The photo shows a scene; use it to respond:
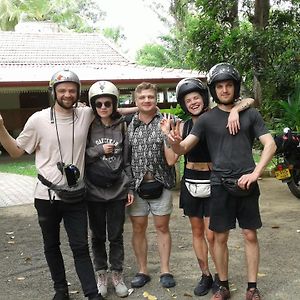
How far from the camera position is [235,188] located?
12.2 feet

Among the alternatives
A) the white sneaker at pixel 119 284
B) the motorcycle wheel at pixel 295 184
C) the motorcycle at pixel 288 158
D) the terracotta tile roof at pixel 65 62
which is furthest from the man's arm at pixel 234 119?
the terracotta tile roof at pixel 65 62

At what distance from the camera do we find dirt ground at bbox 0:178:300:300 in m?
4.32

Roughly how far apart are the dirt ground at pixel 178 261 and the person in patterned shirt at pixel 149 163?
666mm

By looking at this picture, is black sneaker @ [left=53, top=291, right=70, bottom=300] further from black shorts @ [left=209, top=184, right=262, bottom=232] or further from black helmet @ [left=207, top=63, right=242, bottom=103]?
black helmet @ [left=207, top=63, right=242, bottom=103]

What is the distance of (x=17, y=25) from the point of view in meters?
32.4

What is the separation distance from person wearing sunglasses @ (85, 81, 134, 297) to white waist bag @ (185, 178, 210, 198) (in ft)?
1.65

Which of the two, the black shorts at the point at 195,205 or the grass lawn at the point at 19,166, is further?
the grass lawn at the point at 19,166

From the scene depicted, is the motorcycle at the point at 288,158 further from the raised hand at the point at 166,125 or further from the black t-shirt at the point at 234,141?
the raised hand at the point at 166,125

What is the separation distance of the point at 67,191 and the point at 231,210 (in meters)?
1.25

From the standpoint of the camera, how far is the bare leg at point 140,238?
4293 millimetres

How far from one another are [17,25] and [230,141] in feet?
102

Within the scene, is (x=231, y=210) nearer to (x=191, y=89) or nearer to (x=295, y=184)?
(x=191, y=89)

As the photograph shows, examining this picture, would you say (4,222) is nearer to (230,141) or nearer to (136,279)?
(136,279)

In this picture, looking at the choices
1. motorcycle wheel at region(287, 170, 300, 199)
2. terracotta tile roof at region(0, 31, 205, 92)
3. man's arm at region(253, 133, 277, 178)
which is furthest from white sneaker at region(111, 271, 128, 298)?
terracotta tile roof at region(0, 31, 205, 92)
